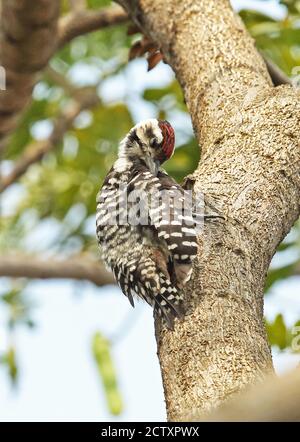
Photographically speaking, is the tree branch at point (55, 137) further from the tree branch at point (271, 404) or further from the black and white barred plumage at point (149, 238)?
the tree branch at point (271, 404)

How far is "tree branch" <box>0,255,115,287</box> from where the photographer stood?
6.39 metres

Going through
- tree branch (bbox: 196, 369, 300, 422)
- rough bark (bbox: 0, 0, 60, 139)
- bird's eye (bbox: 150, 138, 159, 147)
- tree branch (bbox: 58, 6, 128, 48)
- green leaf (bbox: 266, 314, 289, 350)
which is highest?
tree branch (bbox: 58, 6, 128, 48)

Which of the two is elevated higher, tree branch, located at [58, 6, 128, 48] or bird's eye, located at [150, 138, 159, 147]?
tree branch, located at [58, 6, 128, 48]

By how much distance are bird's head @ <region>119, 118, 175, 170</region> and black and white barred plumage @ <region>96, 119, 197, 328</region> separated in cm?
14

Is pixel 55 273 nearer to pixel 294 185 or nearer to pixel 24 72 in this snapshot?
pixel 24 72

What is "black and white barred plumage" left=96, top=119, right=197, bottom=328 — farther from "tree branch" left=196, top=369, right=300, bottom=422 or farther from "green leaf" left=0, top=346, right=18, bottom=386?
"green leaf" left=0, top=346, right=18, bottom=386

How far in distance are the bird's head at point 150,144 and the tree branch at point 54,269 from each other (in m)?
2.06

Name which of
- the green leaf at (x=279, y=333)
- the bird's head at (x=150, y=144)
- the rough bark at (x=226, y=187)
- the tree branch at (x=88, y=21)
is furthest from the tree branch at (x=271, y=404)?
the tree branch at (x=88, y=21)

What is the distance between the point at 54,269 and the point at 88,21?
6.70 ft

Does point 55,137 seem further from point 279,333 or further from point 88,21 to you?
point 279,333

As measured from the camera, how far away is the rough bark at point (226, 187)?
2.40m

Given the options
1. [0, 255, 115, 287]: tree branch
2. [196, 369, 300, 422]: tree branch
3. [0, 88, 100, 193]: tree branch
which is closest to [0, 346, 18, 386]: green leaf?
[0, 255, 115, 287]: tree branch

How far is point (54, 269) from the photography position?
6.52 meters

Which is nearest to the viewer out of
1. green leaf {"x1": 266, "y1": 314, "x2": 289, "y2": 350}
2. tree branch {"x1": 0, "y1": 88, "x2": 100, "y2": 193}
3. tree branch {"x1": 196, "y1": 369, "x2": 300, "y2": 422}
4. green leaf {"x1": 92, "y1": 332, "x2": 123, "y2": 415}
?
tree branch {"x1": 196, "y1": 369, "x2": 300, "y2": 422}
